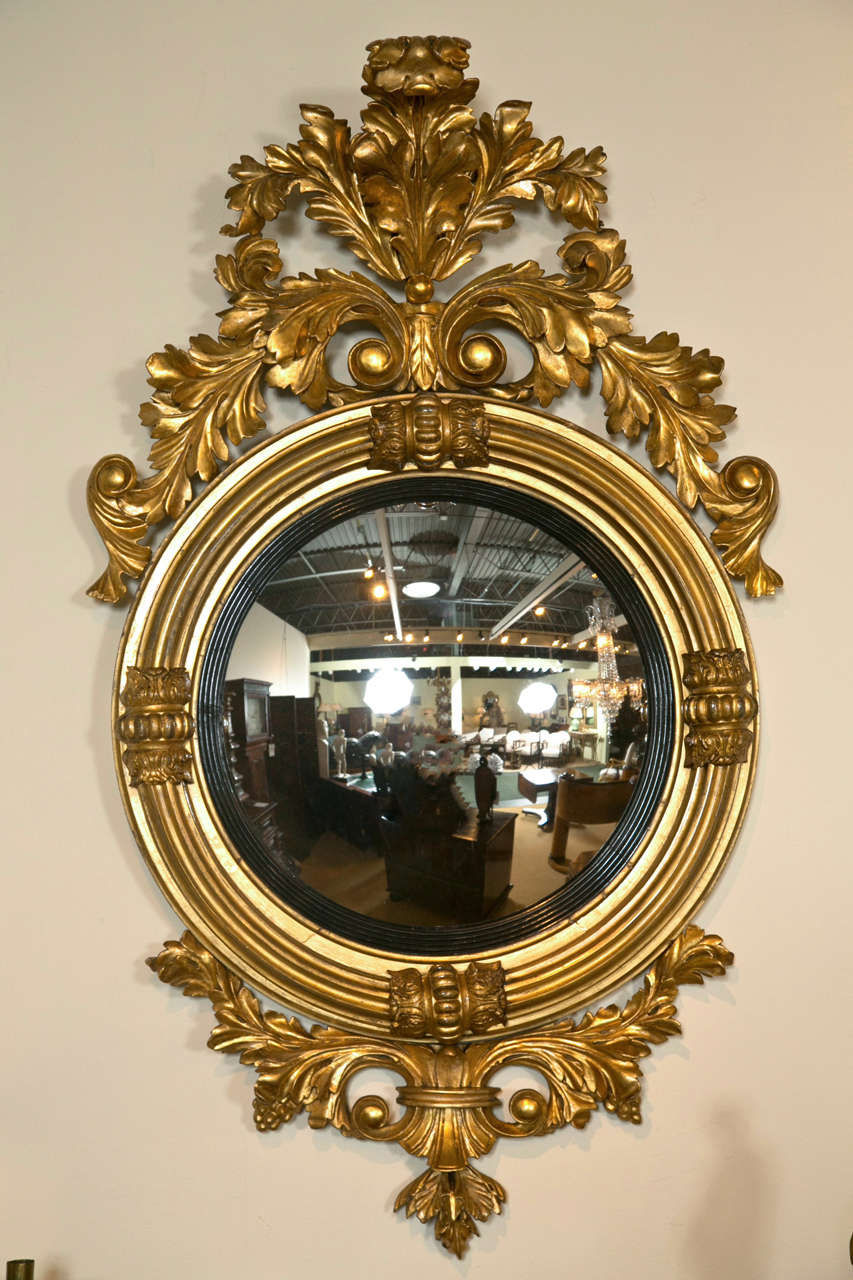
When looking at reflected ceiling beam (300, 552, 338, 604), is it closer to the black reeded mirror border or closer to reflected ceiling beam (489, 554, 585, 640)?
the black reeded mirror border

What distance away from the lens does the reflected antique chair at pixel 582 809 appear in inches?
46.4

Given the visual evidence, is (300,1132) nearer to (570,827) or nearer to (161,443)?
(570,827)

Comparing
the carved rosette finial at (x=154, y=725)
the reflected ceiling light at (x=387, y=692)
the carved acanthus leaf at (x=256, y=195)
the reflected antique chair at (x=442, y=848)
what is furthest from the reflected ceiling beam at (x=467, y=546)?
the carved acanthus leaf at (x=256, y=195)

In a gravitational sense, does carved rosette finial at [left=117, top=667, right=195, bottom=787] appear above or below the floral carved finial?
below

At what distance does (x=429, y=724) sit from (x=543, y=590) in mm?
227

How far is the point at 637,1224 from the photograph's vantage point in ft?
3.93

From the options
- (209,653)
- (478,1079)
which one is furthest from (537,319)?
(478,1079)

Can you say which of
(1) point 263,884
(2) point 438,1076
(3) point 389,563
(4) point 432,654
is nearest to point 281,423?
(3) point 389,563

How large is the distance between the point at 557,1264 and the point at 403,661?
789mm

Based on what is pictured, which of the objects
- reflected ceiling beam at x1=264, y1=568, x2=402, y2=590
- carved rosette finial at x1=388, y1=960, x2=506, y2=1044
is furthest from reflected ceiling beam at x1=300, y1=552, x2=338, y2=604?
carved rosette finial at x1=388, y1=960, x2=506, y2=1044

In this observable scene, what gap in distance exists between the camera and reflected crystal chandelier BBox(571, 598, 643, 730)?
1.20 metres

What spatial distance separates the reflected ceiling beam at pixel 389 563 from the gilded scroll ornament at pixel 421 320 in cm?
7

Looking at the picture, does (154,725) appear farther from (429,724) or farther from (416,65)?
(416,65)

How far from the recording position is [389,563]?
1.20 m
